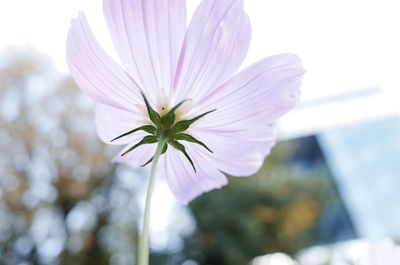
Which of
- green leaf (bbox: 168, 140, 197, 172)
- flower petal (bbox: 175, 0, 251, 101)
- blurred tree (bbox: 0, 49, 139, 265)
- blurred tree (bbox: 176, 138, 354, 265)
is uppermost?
flower petal (bbox: 175, 0, 251, 101)

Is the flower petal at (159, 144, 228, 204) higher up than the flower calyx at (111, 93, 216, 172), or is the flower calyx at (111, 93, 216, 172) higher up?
the flower calyx at (111, 93, 216, 172)

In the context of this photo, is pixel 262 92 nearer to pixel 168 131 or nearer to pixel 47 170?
pixel 168 131

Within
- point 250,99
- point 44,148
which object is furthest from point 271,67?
point 44,148

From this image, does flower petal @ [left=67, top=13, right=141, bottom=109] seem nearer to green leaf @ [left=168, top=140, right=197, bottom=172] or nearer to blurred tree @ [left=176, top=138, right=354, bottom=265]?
green leaf @ [left=168, top=140, right=197, bottom=172]

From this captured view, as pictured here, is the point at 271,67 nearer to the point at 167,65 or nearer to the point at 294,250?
the point at 167,65

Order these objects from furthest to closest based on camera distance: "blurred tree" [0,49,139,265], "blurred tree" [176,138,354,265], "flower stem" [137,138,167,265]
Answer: "blurred tree" [176,138,354,265], "blurred tree" [0,49,139,265], "flower stem" [137,138,167,265]

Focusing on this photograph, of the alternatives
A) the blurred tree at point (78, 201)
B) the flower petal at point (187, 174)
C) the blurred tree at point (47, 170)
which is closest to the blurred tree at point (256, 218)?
the blurred tree at point (78, 201)

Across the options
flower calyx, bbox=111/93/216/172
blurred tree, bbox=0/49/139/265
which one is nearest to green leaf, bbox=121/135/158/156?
flower calyx, bbox=111/93/216/172

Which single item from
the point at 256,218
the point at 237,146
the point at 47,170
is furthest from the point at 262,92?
the point at 256,218
